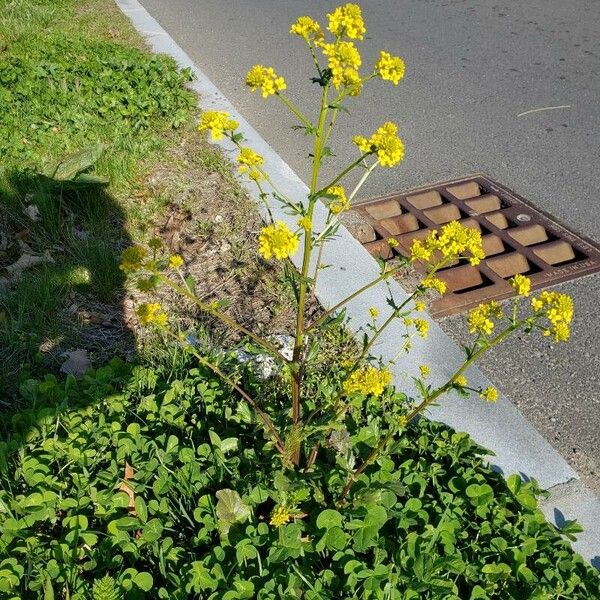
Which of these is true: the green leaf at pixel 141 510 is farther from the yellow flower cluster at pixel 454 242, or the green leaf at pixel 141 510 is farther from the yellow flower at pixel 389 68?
the yellow flower at pixel 389 68

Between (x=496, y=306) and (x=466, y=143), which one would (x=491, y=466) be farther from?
(x=466, y=143)

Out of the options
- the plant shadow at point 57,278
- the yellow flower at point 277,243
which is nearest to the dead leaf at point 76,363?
the plant shadow at point 57,278

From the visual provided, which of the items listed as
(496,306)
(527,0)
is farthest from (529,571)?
(527,0)

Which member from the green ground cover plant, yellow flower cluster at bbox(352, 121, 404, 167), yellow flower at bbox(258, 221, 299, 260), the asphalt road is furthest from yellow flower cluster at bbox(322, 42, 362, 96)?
the asphalt road

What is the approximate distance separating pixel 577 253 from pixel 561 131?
63.9 inches

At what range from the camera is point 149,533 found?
1795mm

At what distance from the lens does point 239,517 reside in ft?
5.96

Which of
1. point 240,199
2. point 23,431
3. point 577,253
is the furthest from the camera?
point 240,199

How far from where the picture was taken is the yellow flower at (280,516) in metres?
1.74

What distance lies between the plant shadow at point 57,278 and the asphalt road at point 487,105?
1392mm

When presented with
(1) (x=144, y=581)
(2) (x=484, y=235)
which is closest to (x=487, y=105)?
(2) (x=484, y=235)

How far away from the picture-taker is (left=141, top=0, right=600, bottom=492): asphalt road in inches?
102

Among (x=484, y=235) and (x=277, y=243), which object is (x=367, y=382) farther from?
(x=484, y=235)

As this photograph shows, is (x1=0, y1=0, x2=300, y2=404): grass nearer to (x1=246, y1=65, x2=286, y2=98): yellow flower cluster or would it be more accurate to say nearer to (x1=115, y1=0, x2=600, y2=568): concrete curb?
(x1=115, y1=0, x2=600, y2=568): concrete curb
